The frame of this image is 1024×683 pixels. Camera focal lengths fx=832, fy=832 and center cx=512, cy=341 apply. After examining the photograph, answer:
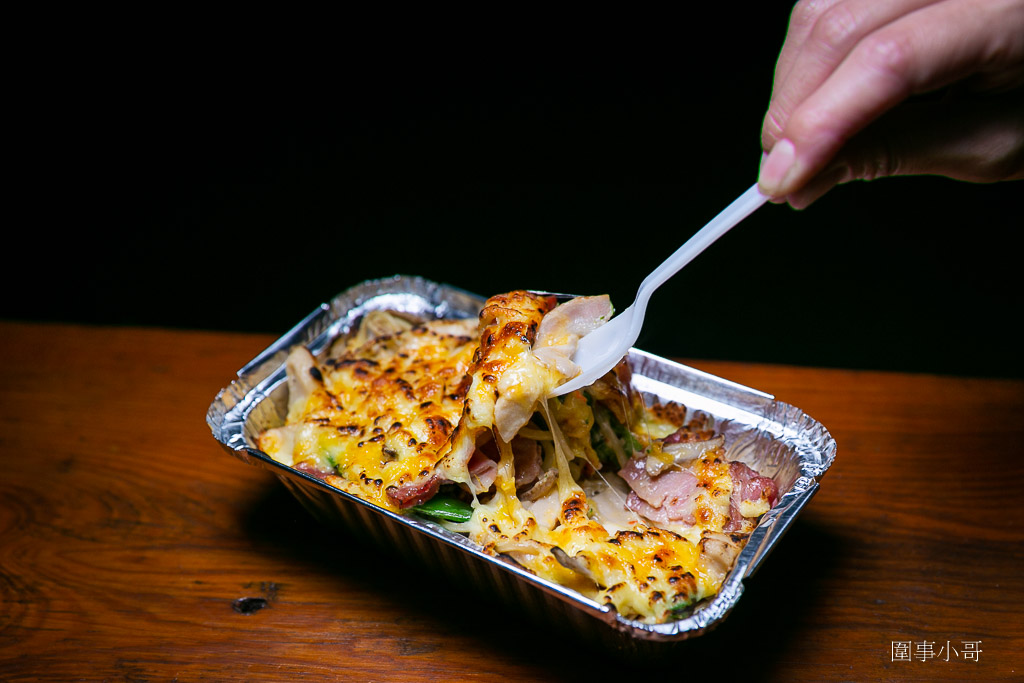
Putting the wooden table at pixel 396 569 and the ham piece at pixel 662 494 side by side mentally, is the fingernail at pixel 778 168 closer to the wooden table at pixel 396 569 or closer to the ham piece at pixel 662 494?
the ham piece at pixel 662 494

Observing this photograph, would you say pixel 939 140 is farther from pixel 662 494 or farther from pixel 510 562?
pixel 510 562

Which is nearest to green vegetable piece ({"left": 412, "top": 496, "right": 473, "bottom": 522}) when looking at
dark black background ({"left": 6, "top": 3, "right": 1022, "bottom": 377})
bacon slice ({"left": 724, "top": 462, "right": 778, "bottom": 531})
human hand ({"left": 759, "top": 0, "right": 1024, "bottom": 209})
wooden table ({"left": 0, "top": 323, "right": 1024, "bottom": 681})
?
wooden table ({"left": 0, "top": 323, "right": 1024, "bottom": 681})

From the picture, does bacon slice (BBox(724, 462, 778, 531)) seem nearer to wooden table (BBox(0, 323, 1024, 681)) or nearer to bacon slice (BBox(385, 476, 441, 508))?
wooden table (BBox(0, 323, 1024, 681))

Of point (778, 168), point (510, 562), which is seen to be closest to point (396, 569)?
point (510, 562)

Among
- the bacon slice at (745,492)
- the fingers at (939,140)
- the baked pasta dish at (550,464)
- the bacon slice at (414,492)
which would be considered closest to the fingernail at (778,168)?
the fingers at (939,140)

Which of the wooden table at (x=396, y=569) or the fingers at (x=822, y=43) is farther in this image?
the wooden table at (x=396, y=569)
